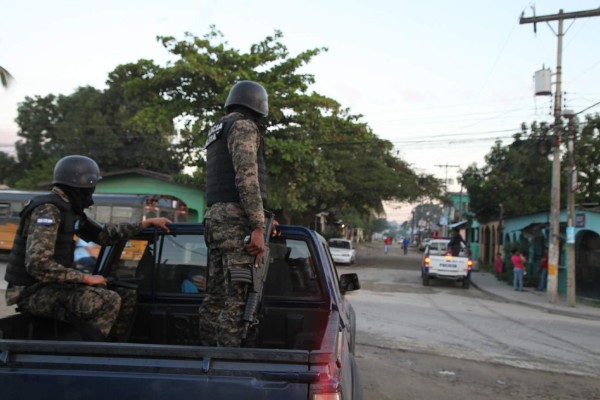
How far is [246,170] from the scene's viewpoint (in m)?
2.86

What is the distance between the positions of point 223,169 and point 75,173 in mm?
954

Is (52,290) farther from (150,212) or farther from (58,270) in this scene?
(150,212)

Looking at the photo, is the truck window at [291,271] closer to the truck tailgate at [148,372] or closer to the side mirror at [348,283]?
the side mirror at [348,283]

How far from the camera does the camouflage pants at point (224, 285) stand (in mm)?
2775

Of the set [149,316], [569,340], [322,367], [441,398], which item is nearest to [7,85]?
[149,316]

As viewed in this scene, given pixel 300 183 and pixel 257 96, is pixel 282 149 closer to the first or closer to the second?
pixel 300 183

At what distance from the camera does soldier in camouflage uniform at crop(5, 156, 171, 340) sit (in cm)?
284

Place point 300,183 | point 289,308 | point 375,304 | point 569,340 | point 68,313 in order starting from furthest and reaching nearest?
point 300,183, point 375,304, point 569,340, point 289,308, point 68,313

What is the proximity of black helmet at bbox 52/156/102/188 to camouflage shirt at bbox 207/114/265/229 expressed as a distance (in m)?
0.85

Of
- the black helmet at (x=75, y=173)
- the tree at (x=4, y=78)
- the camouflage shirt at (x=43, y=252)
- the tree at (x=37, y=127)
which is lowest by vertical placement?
the camouflage shirt at (x=43, y=252)

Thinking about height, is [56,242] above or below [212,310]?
above

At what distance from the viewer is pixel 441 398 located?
5.12 meters

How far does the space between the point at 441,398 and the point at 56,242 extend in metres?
3.97

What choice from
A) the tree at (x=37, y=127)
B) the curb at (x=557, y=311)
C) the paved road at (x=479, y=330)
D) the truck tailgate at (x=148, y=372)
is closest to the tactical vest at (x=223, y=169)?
the truck tailgate at (x=148, y=372)
